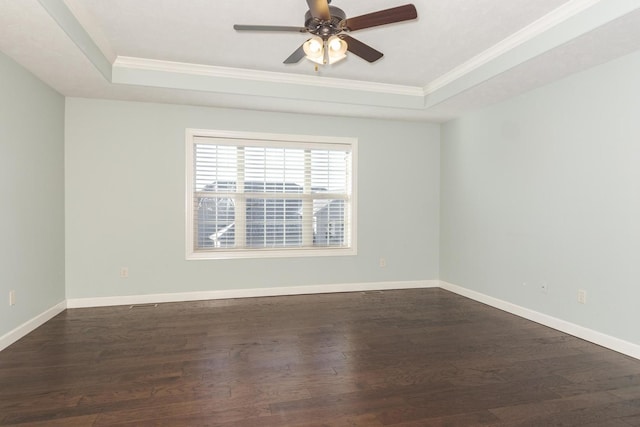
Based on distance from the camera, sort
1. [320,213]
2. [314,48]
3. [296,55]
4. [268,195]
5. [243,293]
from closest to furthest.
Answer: [314,48] → [296,55] → [243,293] → [268,195] → [320,213]

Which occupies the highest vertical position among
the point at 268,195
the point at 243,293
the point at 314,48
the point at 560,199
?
the point at 314,48

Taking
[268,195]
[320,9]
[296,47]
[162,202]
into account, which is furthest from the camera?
[268,195]

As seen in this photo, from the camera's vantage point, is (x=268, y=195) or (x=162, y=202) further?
(x=268, y=195)

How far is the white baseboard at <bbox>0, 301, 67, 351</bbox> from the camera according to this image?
2.86m

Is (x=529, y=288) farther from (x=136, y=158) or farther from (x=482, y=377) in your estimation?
(x=136, y=158)

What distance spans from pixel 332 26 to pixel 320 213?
2851 millimetres

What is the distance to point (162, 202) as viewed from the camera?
426 cm

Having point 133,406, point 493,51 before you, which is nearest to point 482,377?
point 133,406

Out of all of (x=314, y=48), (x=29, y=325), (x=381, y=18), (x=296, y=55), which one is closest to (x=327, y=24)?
(x=314, y=48)

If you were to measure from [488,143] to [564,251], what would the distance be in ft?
4.98

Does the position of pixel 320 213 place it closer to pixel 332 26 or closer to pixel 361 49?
pixel 361 49

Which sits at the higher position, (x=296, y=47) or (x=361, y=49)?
(x=296, y=47)

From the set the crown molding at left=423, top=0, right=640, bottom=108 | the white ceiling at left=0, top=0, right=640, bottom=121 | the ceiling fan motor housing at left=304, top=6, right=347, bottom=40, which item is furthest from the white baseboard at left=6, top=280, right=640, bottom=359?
the ceiling fan motor housing at left=304, top=6, right=347, bottom=40

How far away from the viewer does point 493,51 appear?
328 cm
